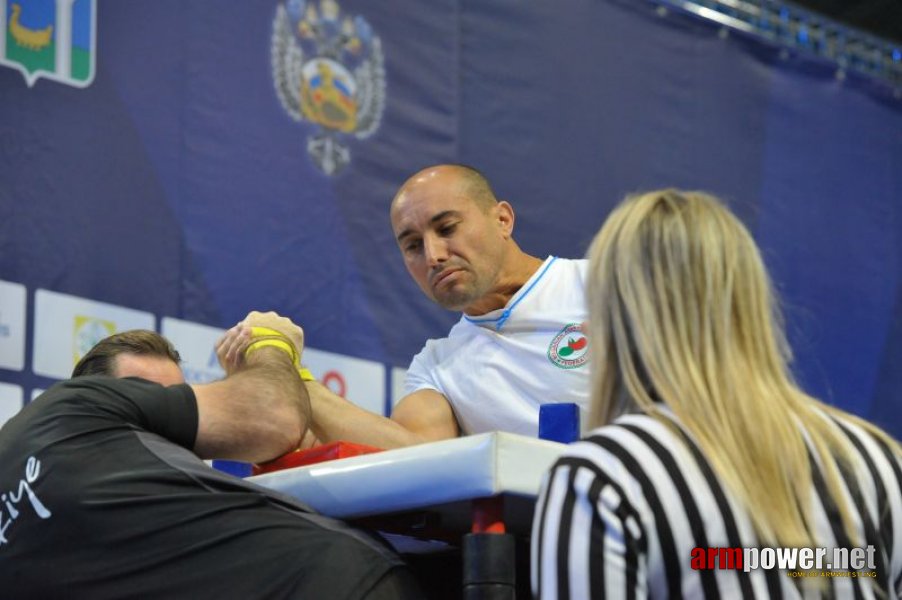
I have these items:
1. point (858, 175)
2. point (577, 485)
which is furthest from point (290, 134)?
point (577, 485)

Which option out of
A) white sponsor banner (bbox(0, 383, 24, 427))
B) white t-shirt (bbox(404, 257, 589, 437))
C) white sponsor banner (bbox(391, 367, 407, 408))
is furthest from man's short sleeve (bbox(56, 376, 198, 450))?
white sponsor banner (bbox(391, 367, 407, 408))

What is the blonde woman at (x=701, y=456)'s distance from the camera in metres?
1.06

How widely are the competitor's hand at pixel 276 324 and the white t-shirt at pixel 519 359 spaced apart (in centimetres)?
61

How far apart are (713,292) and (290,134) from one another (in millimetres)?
2518

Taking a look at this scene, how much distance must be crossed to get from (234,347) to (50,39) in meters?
1.51

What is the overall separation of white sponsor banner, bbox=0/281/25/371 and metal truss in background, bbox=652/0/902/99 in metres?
2.45

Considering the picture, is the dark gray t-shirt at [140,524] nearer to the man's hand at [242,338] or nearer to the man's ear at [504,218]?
the man's hand at [242,338]

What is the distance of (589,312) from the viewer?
45.8 inches

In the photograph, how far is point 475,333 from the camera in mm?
2697

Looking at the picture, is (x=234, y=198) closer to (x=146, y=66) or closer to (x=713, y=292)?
(x=146, y=66)

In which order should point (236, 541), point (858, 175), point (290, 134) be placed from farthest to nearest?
point (858, 175) < point (290, 134) < point (236, 541)

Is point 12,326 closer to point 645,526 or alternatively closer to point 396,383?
point 396,383

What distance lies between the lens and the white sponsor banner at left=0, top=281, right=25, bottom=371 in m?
2.87

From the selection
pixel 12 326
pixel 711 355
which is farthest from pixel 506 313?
pixel 711 355
